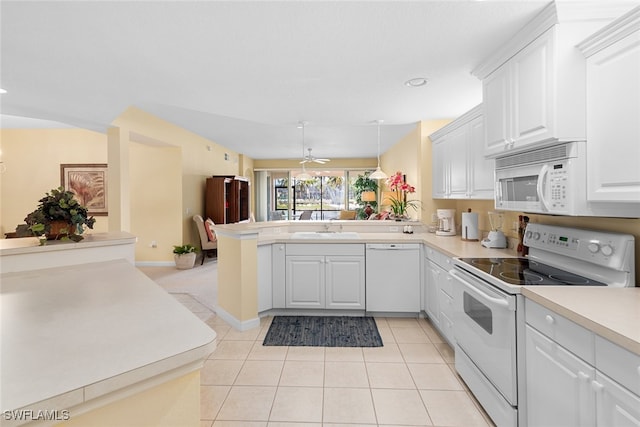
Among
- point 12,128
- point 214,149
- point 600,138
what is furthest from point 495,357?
point 12,128

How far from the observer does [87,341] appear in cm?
87

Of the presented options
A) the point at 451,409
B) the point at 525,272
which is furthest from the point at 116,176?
the point at 525,272

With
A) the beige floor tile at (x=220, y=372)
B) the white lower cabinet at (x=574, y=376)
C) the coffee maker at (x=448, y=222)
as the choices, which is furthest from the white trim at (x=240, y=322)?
the white lower cabinet at (x=574, y=376)

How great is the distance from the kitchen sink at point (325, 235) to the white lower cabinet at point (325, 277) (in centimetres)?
19

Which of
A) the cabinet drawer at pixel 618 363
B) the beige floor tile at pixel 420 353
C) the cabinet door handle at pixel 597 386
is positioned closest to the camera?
the cabinet drawer at pixel 618 363

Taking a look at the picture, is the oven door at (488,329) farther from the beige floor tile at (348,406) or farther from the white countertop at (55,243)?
the white countertop at (55,243)

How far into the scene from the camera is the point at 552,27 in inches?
64.9

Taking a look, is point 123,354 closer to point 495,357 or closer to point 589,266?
point 495,357

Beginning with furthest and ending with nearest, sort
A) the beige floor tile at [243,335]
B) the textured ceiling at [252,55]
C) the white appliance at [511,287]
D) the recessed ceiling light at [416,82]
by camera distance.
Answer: the beige floor tile at [243,335]
the recessed ceiling light at [416,82]
the textured ceiling at [252,55]
the white appliance at [511,287]

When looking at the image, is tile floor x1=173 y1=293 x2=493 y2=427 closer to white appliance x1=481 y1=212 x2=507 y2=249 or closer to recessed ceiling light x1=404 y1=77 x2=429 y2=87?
white appliance x1=481 y1=212 x2=507 y2=249

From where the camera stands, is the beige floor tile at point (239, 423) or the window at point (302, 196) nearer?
the beige floor tile at point (239, 423)

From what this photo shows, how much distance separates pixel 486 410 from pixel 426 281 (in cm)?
148

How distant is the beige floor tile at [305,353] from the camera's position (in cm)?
258

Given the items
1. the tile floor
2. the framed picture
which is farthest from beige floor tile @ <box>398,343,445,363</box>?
the framed picture
